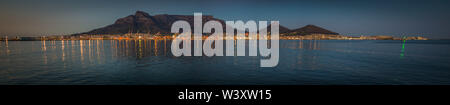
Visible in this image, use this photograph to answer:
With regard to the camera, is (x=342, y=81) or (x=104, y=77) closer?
(x=342, y=81)
